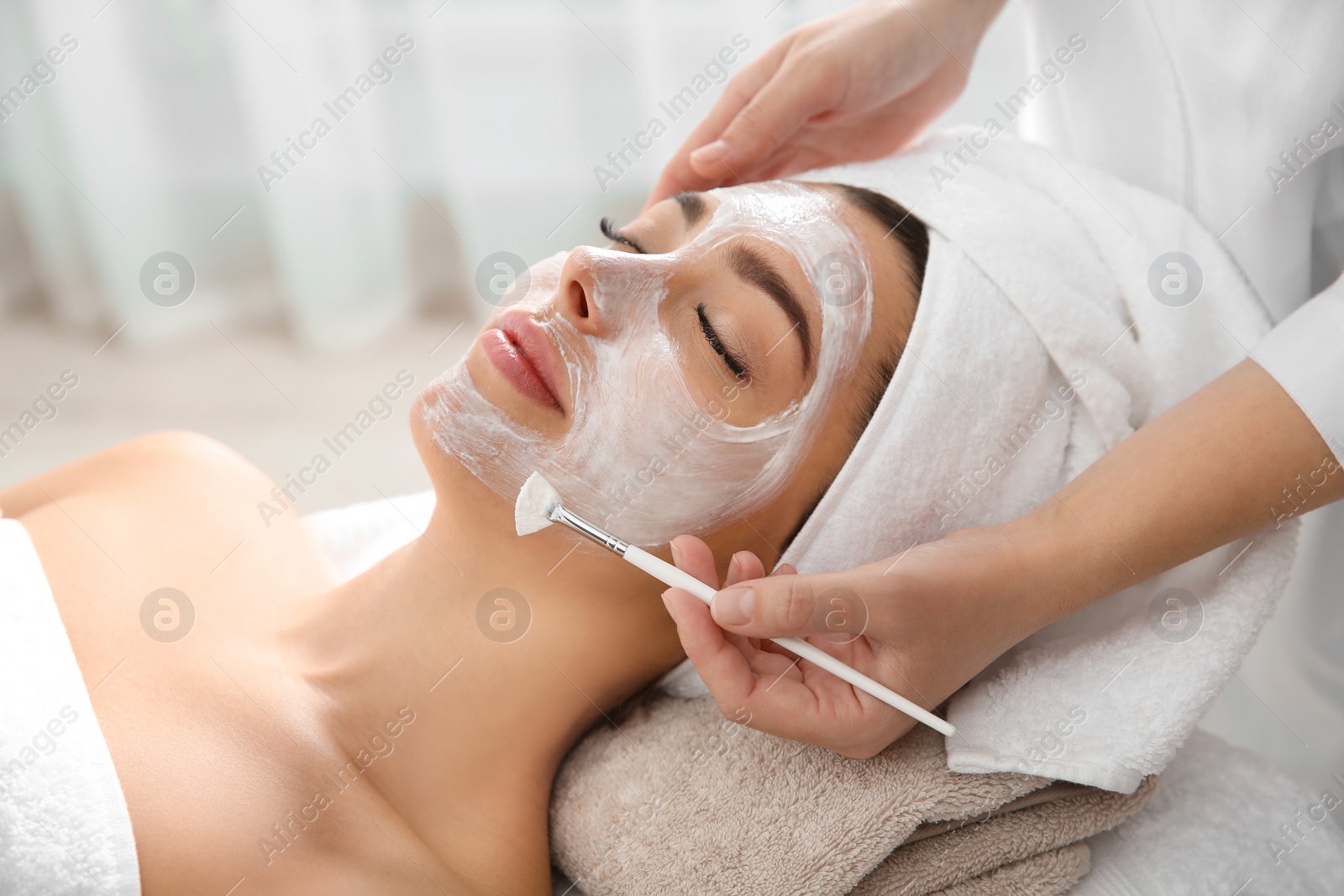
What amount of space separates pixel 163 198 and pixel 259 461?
0.59 meters

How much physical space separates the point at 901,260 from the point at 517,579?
53 cm

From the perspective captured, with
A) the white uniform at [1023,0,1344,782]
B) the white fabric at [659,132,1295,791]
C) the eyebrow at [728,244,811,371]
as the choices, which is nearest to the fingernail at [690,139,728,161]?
the white fabric at [659,132,1295,791]

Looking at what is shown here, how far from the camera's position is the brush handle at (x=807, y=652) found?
0.80 metres

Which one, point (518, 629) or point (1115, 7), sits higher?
point (1115, 7)

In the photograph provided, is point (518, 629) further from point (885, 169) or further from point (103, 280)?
point (103, 280)

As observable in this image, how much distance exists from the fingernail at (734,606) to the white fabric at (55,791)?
0.54 metres

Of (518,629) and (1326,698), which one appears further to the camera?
(1326,698)

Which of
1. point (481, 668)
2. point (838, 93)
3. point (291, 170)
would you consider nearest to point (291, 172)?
point (291, 170)

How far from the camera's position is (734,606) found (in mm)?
760

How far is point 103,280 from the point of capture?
1826 mm

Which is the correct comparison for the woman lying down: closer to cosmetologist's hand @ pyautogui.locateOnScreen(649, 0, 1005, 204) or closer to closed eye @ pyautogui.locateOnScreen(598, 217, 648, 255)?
closed eye @ pyautogui.locateOnScreen(598, 217, 648, 255)

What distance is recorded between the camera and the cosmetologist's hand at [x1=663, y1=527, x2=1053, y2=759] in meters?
0.76

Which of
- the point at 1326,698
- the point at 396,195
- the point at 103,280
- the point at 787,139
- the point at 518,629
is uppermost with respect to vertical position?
the point at 103,280

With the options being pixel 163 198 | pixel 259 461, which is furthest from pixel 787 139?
pixel 163 198
